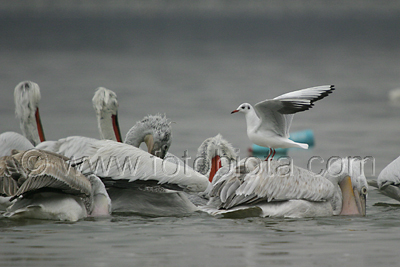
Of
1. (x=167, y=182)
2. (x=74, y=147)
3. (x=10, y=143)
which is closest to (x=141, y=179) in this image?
(x=167, y=182)

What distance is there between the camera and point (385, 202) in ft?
22.4

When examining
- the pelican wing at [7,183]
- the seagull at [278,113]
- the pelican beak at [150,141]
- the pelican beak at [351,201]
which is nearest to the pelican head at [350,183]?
the pelican beak at [351,201]

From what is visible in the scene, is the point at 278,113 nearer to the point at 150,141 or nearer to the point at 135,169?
the point at 150,141

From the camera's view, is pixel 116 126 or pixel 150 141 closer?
pixel 150 141

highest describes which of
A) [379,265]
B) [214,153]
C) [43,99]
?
[43,99]

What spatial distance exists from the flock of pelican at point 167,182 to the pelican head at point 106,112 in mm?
1153

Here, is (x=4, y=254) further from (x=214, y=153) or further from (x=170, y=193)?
(x=214, y=153)

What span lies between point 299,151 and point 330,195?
193 inches

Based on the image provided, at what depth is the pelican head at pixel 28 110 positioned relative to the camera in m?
7.21

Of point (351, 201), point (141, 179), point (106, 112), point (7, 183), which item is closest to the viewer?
point (7, 183)

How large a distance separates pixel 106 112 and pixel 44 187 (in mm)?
2210

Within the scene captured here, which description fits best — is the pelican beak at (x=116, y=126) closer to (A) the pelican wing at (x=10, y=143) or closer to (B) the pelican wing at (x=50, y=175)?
(A) the pelican wing at (x=10, y=143)

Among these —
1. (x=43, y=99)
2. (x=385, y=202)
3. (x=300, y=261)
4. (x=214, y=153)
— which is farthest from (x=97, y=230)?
(x=43, y=99)

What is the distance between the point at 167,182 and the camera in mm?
5391
